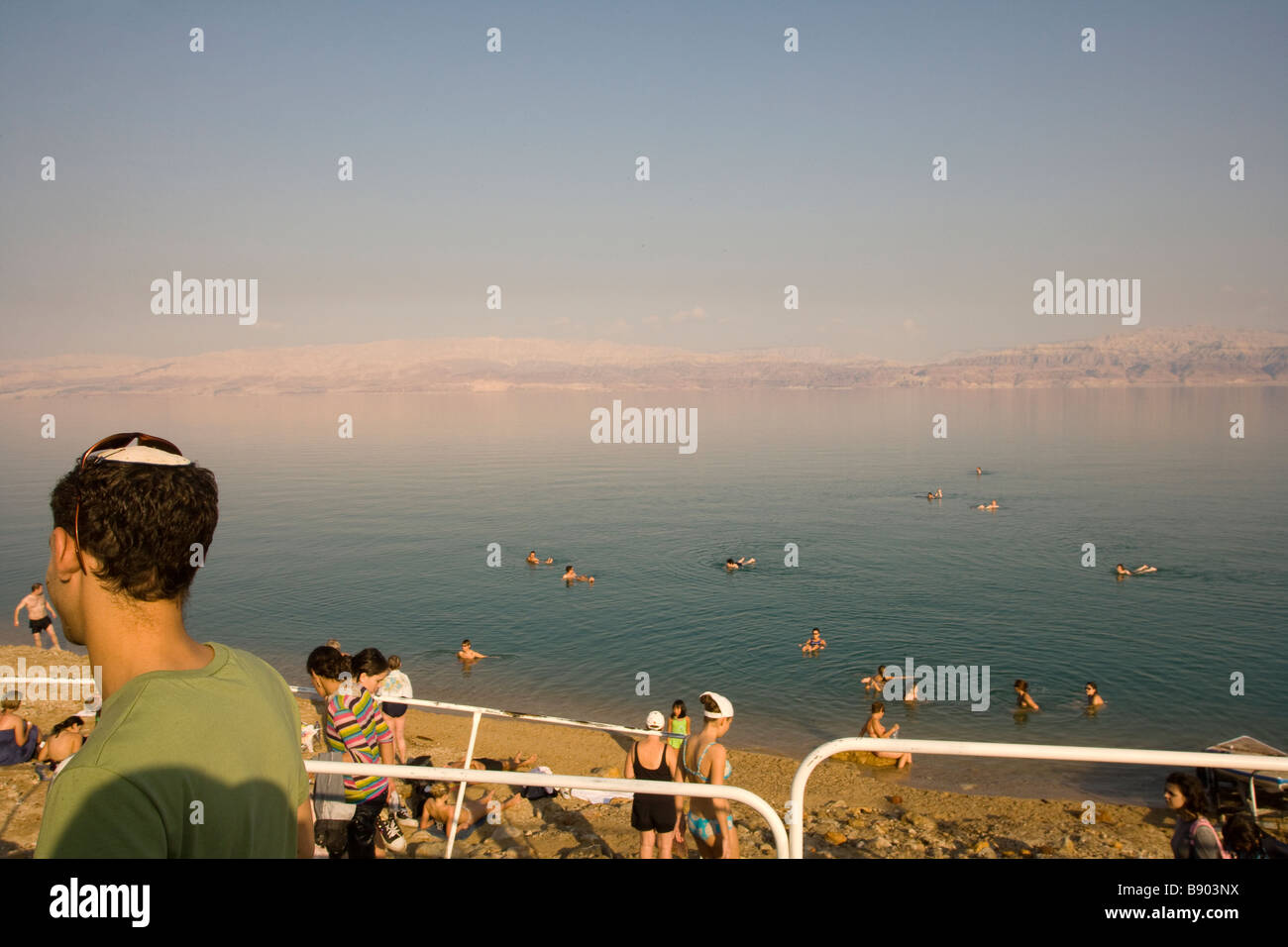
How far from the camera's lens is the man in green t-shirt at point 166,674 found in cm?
169

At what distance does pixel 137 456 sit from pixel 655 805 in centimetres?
635

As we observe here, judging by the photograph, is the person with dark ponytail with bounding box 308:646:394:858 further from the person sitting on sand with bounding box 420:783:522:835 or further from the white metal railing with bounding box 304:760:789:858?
the white metal railing with bounding box 304:760:789:858

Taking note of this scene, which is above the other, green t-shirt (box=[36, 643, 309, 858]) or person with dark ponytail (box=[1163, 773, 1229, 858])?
green t-shirt (box=[36, 643, 309, 858])

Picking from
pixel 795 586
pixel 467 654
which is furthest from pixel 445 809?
pixel 795 586

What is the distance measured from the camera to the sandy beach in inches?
359

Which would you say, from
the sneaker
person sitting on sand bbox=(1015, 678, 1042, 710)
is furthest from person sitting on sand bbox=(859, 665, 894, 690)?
the sneaker

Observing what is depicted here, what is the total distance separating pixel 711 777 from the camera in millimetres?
7738

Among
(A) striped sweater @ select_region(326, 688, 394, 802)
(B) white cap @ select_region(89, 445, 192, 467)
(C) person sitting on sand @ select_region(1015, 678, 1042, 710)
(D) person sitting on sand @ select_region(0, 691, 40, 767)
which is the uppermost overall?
(B) white cap @ select_region(89, 445, 192, 467)

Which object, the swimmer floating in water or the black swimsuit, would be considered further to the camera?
the swimmer floating in water

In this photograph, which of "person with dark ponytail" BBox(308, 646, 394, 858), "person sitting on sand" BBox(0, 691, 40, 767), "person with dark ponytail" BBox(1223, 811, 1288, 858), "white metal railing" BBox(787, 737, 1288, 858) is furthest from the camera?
"person sitting on sand" BBox(0, 691, 40, 767)

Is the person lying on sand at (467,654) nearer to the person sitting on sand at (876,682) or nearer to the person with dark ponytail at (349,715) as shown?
the person sitting on sand at (876,682)

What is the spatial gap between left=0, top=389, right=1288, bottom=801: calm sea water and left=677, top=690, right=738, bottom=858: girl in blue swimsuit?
29.0 ft

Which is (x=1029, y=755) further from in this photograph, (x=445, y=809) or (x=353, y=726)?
(x=445, y=809)

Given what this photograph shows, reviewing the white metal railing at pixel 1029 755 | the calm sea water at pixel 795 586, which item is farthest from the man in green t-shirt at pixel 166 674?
the calm sea water at pixel 795 586
